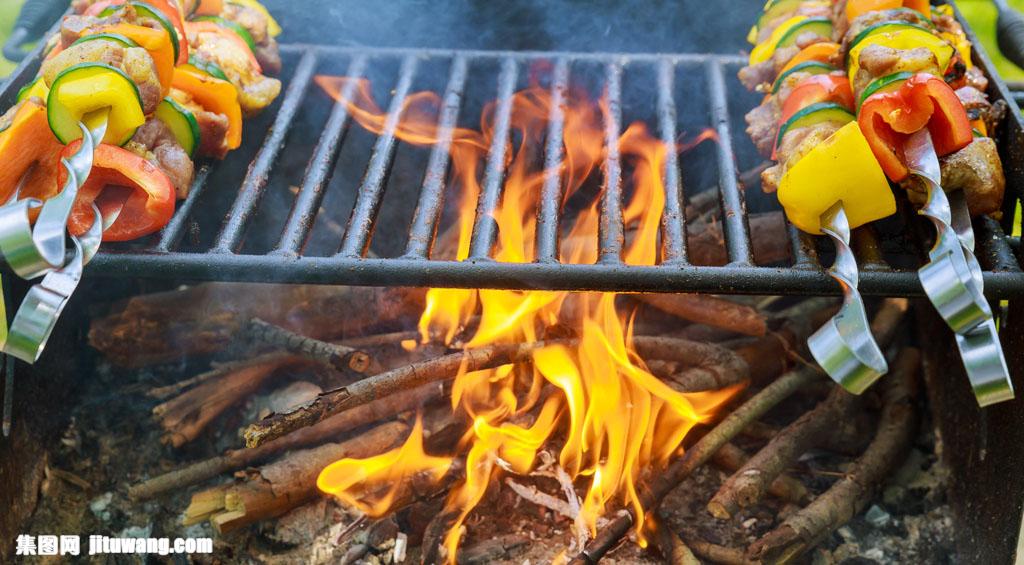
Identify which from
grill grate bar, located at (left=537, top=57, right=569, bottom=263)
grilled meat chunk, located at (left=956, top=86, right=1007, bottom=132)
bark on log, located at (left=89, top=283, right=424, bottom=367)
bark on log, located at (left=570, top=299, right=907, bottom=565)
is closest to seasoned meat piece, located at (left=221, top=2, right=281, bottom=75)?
bark on log, located at (left=89, top=283, right=424, bottom=367)

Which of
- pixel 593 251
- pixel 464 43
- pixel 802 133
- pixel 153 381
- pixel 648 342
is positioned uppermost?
pixel 802 133

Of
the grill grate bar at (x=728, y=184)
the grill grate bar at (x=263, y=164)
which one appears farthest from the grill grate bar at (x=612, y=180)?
the grill grate bar at (x=263, y=164)

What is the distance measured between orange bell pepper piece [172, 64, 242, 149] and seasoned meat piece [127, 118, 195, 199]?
0.90 feet

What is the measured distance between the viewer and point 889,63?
279 cm

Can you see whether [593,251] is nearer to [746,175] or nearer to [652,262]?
[652,262]

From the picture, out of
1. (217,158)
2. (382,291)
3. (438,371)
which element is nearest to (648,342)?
(438,371)

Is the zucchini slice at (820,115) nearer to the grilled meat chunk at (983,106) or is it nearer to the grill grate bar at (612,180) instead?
the grilled meat chunk at (983,106)

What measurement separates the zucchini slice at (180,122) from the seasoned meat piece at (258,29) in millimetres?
747

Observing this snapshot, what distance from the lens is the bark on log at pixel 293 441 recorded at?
329 centimetres

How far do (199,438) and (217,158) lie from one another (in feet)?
3.83

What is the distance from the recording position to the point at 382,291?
3658 mm

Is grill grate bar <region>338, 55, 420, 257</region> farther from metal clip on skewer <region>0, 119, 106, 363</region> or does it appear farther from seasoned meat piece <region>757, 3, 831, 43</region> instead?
seasoned meat piece <region>757, 3, 831, 43</region>

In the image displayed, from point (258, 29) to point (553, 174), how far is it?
5.02ft

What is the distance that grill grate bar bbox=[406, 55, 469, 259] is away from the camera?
2.75 metres
